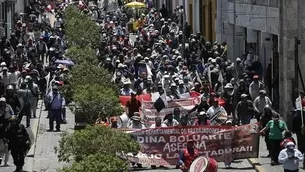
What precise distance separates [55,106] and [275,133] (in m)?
8.87

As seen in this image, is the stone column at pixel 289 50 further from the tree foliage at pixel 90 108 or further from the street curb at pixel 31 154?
the street curb at pixel 31 154

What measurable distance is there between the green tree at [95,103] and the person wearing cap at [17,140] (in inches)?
196

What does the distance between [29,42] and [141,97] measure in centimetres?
1834

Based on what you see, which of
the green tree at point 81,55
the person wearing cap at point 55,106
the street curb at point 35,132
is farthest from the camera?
the green tree at point 81,55

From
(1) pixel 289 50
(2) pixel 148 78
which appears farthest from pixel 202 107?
(2) pixel 148 78

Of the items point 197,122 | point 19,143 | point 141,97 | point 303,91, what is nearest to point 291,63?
point 303,91

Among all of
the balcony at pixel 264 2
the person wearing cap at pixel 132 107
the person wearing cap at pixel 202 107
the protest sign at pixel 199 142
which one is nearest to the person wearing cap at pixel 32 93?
the person wearing cap at pixel 132 107

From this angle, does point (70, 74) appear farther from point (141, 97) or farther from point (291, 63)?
point (291, 63)

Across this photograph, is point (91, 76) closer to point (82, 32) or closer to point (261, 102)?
point (261, 102)

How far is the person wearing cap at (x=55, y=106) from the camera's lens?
119 ft

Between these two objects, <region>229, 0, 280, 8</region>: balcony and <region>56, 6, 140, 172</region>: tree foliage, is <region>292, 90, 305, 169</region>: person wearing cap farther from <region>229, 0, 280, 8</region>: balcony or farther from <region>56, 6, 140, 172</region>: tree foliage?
<region>229, 0, 280, 8</region>: balcony

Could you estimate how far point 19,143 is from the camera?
2888 cm

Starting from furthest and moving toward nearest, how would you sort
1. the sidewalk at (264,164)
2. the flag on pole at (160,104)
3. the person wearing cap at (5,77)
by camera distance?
1. the person wearing cap at (5,77)
2. the flag on pole at (160,104)
3. the sidewalk at (264,164)

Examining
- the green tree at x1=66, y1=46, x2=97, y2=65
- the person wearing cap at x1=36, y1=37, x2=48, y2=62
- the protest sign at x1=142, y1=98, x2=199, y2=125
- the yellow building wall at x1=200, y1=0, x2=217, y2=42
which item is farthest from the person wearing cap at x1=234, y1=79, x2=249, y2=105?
the yellow building wall at x1=200, y1=0, x2=217, y2=42
